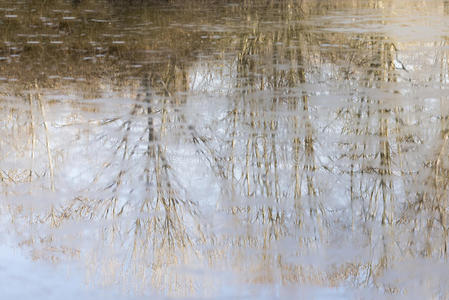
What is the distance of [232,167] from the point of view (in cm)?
649

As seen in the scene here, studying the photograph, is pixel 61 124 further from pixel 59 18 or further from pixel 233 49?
pixel 59 18

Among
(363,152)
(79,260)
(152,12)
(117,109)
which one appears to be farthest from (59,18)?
(79,260)

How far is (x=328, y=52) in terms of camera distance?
12.5 meters

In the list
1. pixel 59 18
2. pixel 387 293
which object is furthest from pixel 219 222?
pixel 59 18

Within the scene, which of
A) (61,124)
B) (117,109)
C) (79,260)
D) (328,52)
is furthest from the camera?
(328,52)

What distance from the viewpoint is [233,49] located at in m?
12.9

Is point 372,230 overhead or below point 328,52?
below

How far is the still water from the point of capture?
4.61m

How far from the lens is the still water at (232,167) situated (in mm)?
4609

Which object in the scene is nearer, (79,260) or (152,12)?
(79,260)

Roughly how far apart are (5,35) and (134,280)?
1215cm

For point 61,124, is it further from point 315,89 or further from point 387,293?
point 387,293

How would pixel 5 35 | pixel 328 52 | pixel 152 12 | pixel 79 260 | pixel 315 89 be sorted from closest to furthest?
1. pixel 79 260
2. pixel 315 89
3. pixel 328 52
4. pixel 5 35
5. pixel 152 12

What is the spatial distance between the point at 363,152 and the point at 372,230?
6.00 feet
